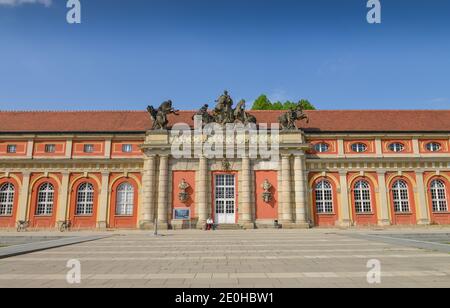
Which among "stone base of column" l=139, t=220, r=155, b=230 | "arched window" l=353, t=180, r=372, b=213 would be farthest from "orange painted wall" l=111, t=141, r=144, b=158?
"arched window" l=353, t=180, r=372, b=213

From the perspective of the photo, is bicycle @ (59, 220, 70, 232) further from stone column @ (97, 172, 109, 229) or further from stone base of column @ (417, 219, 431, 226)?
stone base of column @ (417, 219, 431, 226)

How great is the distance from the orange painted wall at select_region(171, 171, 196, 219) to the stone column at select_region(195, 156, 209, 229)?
0.42 m

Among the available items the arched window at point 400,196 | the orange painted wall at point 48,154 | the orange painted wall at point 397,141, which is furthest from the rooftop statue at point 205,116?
the arched window at point 400,196

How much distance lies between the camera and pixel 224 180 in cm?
3238

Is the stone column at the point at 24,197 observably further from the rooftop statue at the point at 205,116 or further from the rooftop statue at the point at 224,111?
the rooftop statue at the point at 224,111

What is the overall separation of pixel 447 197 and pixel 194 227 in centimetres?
2490

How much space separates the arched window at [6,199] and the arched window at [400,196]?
1484 inches

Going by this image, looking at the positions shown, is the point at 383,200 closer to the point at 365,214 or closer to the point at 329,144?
the point at 365,214

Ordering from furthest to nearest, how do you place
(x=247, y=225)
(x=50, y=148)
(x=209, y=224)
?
(x=50, y=148) < (x=247, y=225) < (x=209, y=224)

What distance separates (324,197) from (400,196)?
7.47 m

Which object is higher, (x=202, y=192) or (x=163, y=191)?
(x=163, y=191)

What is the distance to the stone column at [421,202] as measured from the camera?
105ft

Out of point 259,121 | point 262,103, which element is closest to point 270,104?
point 262,103

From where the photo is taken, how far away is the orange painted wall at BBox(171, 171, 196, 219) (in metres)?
31.4
